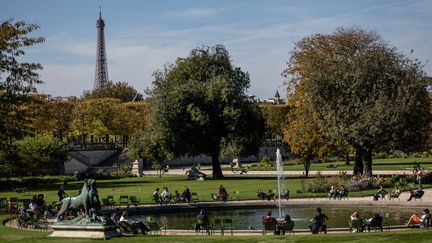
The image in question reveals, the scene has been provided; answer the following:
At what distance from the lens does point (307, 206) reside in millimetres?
43156

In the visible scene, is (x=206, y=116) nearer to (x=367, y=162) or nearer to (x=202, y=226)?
(x=367, y=162)

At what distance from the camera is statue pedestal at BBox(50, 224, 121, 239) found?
28.4m

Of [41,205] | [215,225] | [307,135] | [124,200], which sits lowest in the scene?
[215,225]

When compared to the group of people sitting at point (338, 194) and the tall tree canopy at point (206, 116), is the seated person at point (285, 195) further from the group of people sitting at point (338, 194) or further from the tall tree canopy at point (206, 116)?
the tall tree canopy at point (206, 116)

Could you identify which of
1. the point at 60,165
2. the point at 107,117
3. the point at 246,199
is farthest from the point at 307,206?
the point at 107,117

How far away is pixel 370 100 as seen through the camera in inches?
2205

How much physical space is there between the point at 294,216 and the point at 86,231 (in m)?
13.6

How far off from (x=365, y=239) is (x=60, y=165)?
70572mm

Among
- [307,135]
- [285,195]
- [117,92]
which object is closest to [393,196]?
[285,195]

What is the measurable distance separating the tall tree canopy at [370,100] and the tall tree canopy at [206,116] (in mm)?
10092

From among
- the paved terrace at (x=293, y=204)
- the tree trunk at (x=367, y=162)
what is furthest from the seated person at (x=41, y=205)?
the tree trunk at (x=367, y=162)

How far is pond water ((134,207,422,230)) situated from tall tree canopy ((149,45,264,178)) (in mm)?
24620

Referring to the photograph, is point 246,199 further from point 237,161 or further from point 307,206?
point 237,161

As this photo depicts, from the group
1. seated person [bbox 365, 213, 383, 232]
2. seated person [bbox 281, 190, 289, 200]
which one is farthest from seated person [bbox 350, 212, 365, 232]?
seated person [bbox 281, 190, 289, 200]
